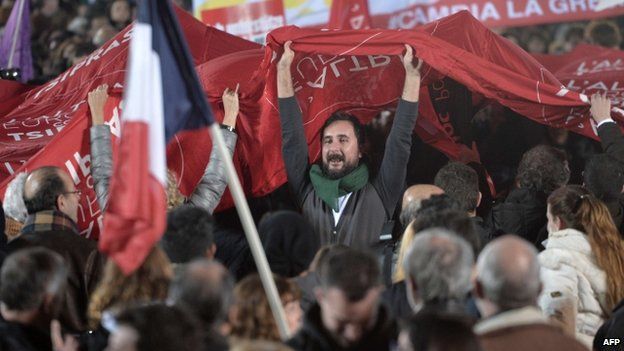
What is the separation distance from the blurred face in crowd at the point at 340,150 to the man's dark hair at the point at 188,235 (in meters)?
1.73

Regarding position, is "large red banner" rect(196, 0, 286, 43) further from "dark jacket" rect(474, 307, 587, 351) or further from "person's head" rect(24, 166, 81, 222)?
"dark jacket" rect(474, 307, 587, 351)

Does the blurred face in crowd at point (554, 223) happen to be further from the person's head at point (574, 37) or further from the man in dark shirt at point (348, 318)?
the person's head at point (574, 37)

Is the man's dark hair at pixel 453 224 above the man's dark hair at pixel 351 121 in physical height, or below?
below

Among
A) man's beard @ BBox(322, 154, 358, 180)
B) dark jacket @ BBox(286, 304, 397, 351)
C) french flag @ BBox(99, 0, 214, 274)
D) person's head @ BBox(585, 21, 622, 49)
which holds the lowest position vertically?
dark jacket @ BBox(286, 304, 397, 351)

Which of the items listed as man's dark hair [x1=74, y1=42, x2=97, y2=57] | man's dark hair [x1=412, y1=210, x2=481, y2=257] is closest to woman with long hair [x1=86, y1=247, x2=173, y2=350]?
man's dark hair [x1=412, y1=210, x2=481, y2=257]

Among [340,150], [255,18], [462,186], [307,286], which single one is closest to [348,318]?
[307,286]

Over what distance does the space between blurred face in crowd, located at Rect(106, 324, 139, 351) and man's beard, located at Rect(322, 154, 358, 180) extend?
3.34 meters

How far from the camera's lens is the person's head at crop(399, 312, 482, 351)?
4285 millimetres

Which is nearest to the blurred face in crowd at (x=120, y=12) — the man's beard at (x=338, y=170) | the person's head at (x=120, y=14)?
the person's head at (x=120, y=14)

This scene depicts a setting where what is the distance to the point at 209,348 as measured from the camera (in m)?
4.68

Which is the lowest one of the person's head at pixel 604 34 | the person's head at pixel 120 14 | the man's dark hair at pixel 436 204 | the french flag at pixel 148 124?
the man's dark hair at pixel 436 204

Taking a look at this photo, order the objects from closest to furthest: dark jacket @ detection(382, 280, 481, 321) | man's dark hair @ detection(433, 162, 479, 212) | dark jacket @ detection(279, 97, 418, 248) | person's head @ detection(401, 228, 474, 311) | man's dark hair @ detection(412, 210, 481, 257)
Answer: person's head @ detection(401, 228, 474, 311), dark jacket @ detection(382, 280, 481, 321), man's dark hair @ detection(412, 210, 481, 257), man's dark hair @ detection(433, 162, 479, 212), dark jacket @ detection(279, 97, 418, 248)

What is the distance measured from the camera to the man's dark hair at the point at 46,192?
6.64 meters

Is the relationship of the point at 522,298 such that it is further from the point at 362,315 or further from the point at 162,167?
the point at 162,167
